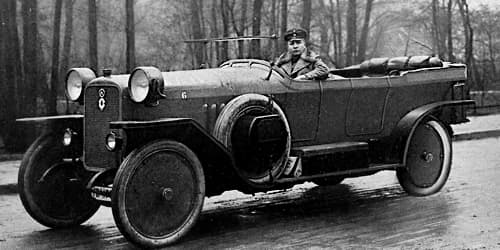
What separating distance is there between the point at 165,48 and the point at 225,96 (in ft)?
72.5

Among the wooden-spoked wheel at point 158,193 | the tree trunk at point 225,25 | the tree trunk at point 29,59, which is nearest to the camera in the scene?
the wooden-spoked wheel at point 158,193

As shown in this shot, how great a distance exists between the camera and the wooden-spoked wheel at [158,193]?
594 centimetres

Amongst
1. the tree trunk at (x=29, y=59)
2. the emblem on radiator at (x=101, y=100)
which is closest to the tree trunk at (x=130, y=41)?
the tree trunk at (x=29, y=59)

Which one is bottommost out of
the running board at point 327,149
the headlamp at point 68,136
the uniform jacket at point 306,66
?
the running board at point 327,149

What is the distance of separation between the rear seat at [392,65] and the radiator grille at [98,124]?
3623 millimetres

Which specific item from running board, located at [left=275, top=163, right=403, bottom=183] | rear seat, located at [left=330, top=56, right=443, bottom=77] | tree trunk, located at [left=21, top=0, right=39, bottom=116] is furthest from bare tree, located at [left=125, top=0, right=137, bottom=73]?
running board, located at [left=275, top=163, right=403, bottom=183]

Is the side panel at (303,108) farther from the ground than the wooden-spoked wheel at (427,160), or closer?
farther from the ground

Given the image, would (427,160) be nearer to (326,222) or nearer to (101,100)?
(326,222)

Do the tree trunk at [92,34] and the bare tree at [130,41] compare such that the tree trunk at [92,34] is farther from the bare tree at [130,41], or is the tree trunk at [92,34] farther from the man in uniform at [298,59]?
the man in uniform at [298,59]

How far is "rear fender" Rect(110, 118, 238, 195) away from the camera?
6.07m

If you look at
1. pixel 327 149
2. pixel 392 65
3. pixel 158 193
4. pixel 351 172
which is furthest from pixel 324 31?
pixel 158 193

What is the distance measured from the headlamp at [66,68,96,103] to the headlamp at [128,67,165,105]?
2.86 feet

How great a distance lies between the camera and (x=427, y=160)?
8.56m

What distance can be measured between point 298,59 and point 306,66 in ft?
0.61
